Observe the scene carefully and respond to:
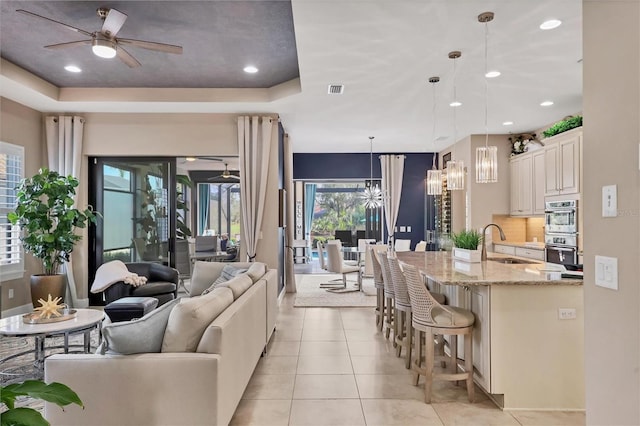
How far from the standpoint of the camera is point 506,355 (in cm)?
280

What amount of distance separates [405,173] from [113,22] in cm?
779

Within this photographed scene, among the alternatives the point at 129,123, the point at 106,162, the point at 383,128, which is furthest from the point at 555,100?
the point at 106,162

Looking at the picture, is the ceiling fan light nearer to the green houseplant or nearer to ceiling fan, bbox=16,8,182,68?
ceiling fan, bbox=16,8,182,68

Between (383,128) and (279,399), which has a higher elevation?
(383,128)

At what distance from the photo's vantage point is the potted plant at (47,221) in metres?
5.11

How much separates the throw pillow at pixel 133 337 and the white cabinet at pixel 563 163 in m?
5.61

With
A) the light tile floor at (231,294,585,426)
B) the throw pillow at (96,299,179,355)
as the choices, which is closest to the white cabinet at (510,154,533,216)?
the light tile floor at (231,294,585,426)

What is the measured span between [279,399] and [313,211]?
9985mm

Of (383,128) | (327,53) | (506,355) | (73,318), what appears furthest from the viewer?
(383,128)

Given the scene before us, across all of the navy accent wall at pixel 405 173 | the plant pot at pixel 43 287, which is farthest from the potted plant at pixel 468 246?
the navy accent wall at pixel 405 173

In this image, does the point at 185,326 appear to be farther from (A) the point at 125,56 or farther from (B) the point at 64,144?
(B) the point at 64,144

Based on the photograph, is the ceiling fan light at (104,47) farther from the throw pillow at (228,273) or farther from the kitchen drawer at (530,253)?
the kitchen drawer at (530,253)

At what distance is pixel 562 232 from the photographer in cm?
561

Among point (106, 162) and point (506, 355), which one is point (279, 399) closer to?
point (506, 355)
